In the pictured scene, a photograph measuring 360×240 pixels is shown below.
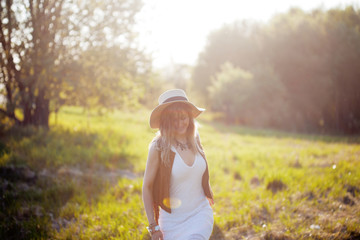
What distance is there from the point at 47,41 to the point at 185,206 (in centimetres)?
804

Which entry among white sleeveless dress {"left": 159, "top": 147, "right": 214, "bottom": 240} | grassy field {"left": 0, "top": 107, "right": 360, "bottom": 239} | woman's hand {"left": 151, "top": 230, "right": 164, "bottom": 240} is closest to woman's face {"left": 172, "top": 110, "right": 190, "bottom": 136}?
white sleeveless dress {"left": 159, "top": 147, "right": 214, "bottom": 240}

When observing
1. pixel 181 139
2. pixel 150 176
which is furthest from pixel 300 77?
pixel 150 176

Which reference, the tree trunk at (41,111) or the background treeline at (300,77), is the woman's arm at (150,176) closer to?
the tree trunk at (41,111)

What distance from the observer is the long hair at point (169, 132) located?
2754 millimetres

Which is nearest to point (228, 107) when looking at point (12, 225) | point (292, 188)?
point (292, 188)

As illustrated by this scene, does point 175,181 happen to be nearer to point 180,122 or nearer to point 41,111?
point 180,122

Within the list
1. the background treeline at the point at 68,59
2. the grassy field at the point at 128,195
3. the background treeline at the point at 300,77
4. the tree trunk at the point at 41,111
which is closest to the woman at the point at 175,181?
the grassy field at the point at 128,195

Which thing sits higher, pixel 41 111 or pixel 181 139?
pixel 181 139

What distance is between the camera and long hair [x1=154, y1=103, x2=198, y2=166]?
2754mm

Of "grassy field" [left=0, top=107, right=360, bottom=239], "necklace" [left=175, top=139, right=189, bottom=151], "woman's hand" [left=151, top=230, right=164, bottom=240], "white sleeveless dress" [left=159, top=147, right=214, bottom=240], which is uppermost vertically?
"necklace" [left=175, top=139, right=189, bottom=151]

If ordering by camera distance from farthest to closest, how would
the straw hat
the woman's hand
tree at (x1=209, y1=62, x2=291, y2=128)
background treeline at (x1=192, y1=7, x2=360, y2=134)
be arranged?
tree at (x1=209, y1=62, x2=291, y2=128) < background treeline at (x1=192, y1=7, x2=360, y2=134) < the straw hat < the woman's hand

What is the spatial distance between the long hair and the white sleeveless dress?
0.10 metres

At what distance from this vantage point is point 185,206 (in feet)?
9.24

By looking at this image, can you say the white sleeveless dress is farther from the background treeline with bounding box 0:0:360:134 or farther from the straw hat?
the background treeline with bounding box 0:0:360:134
